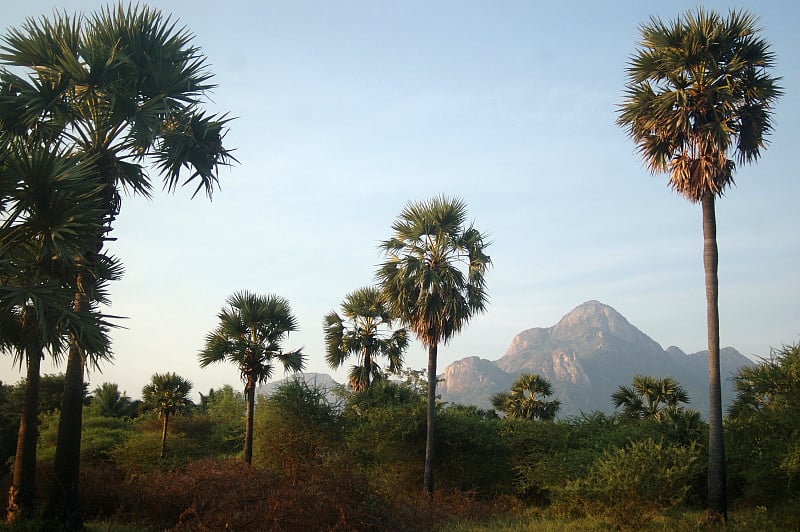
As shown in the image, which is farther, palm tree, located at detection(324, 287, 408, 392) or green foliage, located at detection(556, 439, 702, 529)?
palm tree, located at detection(324, 287, 408, 392)

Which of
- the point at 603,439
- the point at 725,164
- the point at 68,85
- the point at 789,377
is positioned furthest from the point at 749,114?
the point at 68,85

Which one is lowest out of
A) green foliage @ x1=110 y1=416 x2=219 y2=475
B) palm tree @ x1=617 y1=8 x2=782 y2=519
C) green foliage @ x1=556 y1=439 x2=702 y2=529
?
green foliage @ x1=110 y1=416 x2=219 y2=475

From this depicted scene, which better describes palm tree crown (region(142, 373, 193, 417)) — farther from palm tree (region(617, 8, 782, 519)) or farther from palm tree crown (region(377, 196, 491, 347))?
palm tree (region(617, 8, 782, 519))

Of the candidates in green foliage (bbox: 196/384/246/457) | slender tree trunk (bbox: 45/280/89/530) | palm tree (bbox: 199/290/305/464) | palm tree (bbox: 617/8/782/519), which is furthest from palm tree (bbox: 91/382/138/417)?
palm tree (bbox: 617/8/782/519)

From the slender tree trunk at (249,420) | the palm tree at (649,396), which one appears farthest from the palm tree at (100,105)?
the palm tree at (649,396)

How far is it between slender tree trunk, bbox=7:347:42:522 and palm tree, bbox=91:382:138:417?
3039 cm

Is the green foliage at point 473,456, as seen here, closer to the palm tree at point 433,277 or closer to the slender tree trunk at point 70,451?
the palm tree at point 433,277

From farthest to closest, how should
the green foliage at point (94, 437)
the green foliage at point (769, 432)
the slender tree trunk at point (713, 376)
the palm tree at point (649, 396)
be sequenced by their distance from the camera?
the palm tree at point (649, 396) < the green foliage at point (94, 437) < the slender tree trunk at point (713, 376) < the green foliage at point (769, 432)

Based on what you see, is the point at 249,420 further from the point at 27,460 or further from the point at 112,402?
the point at 112,402

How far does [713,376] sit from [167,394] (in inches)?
1065

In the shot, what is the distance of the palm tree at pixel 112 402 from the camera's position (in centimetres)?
4242

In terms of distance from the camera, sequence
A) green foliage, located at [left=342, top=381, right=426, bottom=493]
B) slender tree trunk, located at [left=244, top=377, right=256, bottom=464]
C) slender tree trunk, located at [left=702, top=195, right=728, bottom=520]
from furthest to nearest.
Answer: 1. green foliage, located at [left=342, top=381, right=426, bottom=493]
2. slender tree trunk, located at [left=244, top=377, right=256, bottom=464]
3. slender tree trunk, located at [left=702, top=195, right=728, bottom=520]

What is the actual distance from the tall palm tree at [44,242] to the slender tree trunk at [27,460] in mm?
115

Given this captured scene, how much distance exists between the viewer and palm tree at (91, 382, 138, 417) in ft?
139
